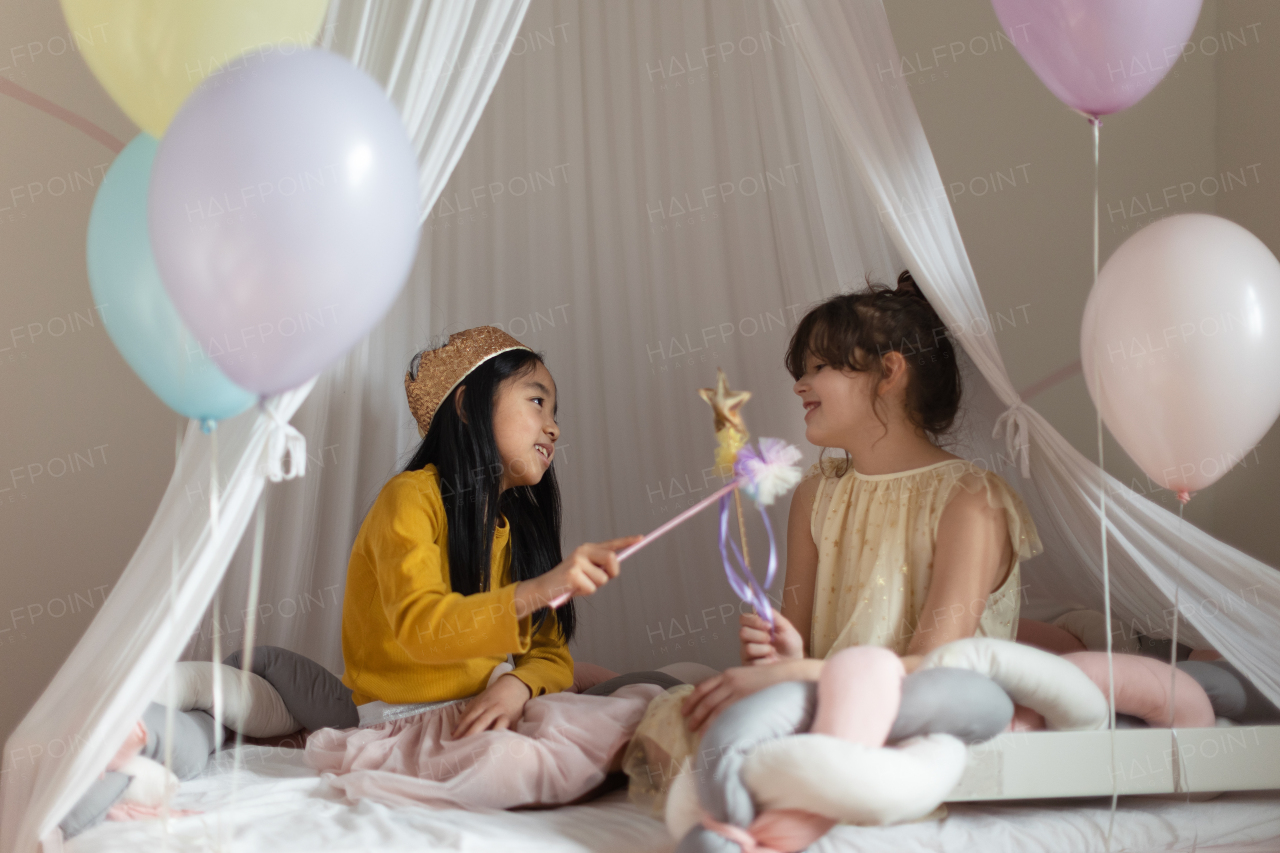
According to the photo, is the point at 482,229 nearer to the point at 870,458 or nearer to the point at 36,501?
the point at 870,458

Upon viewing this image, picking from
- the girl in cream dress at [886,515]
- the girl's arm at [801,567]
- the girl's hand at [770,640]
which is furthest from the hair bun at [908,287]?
the girl's hand at [770,640]

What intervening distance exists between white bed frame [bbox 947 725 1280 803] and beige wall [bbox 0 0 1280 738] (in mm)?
1265

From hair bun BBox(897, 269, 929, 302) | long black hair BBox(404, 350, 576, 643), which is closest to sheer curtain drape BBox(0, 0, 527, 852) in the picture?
long black hair BBox(404, 350, 576, 643)

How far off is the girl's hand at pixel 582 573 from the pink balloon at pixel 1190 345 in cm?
87

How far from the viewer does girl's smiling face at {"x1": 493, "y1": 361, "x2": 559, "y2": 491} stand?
6.85 feet

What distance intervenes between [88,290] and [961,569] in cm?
240

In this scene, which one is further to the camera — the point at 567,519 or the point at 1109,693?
the point at 567,519

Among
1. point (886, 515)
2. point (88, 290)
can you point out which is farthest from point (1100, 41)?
point (88, 290)

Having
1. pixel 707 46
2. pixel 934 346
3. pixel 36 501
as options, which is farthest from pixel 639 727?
pixel 36 501

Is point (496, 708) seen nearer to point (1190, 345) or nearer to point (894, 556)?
point (894, 556)

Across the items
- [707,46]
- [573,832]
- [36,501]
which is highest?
[707,46]

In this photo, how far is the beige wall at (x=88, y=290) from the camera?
9.09ft

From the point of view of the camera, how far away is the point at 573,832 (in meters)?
1.55

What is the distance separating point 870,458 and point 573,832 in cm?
88
